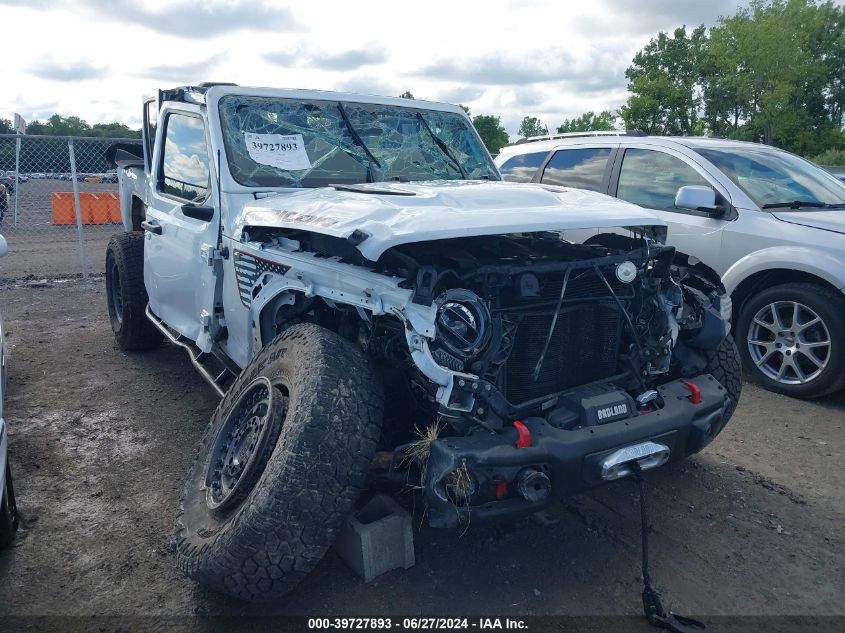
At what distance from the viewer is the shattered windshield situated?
402 cm

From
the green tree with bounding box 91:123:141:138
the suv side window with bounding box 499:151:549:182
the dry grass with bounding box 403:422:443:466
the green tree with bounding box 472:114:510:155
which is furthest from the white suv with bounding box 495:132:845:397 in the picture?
the green tree with bounding box 472:114:510:155

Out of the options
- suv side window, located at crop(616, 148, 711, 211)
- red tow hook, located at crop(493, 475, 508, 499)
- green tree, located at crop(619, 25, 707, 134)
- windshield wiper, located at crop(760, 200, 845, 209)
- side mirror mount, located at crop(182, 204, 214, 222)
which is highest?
green tree, located at crop(619, 25, 707, 134)

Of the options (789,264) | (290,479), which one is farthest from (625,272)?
(789,264)

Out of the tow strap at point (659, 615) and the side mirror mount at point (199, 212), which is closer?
the tow strap at point (659, 615)

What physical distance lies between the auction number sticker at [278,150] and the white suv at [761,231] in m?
2.67

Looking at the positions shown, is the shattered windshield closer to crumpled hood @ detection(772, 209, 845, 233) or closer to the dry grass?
the dry grass

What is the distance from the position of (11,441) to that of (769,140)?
47779 millimetres

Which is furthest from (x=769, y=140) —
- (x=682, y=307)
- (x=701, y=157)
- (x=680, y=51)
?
(x=682, y=307)

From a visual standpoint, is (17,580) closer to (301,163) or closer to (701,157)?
(301,163)

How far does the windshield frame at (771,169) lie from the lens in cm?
550

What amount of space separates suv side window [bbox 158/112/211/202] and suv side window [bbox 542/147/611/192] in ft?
11.6

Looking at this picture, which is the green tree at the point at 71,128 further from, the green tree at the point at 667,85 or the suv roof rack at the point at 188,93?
the green tree at the point at 667,85

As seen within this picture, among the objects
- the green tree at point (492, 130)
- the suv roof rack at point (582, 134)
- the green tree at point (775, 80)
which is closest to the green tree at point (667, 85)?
the green tree at point (775, 80)

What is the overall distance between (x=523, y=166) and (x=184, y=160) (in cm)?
373
